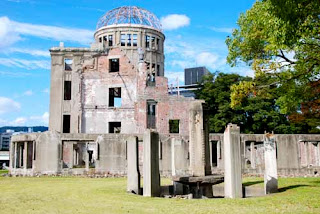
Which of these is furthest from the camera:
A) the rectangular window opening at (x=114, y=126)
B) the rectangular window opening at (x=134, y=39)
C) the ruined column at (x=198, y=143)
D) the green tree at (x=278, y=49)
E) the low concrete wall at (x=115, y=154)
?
the rectangular window opening at (x=134, y=39)

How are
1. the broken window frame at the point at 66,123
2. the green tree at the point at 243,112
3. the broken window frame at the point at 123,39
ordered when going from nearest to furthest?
1. the broken window frame at the point at 66,123
2. the green tree at the point at 243,112
3. the broken window frame at the point at 123,39

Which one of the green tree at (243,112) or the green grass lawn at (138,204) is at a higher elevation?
the green tree at (243,112)

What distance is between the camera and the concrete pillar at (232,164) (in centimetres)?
1254

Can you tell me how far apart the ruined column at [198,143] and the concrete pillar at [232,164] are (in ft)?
5.26

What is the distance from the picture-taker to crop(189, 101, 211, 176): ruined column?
1420 cm

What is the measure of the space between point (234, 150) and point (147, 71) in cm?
2257

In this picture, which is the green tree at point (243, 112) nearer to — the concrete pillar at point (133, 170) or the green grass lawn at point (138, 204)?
the concrete pillar at point (133, 170)

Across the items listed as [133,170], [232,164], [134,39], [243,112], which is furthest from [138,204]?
[243,112]

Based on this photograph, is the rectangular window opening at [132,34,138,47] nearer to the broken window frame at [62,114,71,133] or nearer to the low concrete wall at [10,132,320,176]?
the broken window frame at [62,114,71,133]

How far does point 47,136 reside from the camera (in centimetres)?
2384

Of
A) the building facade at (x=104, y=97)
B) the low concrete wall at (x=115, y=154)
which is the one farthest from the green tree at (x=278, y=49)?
the building facade at (x=104, y=97)

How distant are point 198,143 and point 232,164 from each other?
2093 mm

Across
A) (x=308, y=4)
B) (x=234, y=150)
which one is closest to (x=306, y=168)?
(x=234, y=150)

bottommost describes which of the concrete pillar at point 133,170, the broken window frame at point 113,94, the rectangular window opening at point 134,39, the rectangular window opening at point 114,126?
the concrete pillar at point 133,170
